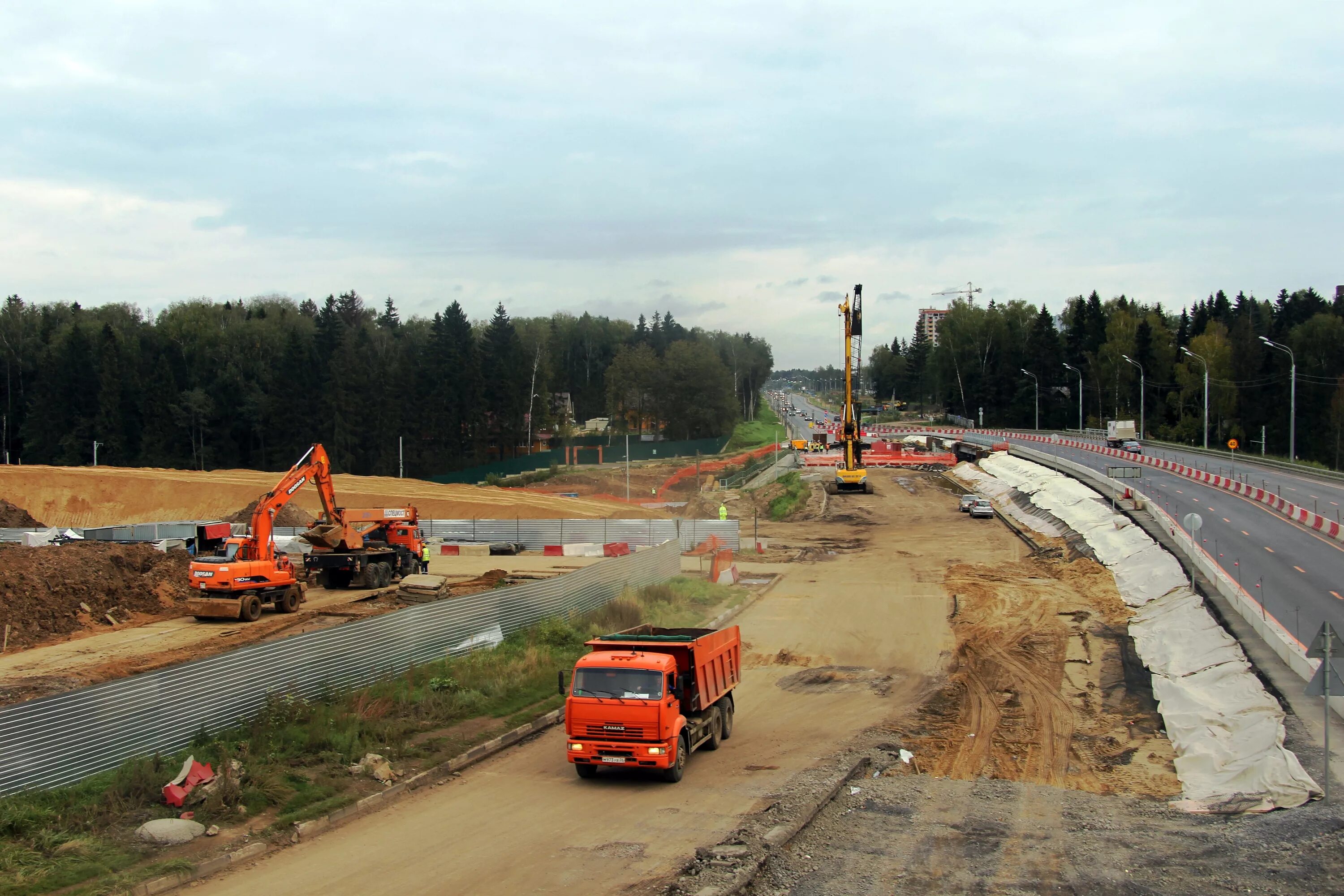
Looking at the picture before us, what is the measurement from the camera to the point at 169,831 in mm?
14609

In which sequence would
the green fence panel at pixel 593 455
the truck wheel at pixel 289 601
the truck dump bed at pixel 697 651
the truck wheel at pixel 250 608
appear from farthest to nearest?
the green fence panel at pixel 593 455 → the truck wheel at pixel 289 601 → the truck wheel at pixel 250 608 → the truck dump bed at pixel 697 651

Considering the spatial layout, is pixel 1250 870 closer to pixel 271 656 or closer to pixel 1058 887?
pixel 1058 887

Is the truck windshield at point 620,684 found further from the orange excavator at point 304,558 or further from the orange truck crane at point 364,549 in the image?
the orange truck crane at point 364,549

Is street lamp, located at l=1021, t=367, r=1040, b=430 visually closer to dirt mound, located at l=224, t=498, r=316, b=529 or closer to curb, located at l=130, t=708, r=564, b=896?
dirt mound, located at l=224, t=498, r=316, b=529

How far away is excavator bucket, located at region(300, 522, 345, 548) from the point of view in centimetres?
4103

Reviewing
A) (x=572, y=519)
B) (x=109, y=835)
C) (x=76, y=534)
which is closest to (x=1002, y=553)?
(x=572, y=519)

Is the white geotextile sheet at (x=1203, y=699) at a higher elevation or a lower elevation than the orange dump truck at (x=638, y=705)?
lower

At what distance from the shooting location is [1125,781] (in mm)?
18469

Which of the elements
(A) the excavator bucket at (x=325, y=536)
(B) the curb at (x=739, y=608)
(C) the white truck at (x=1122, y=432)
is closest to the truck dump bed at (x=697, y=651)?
(B) the curb at (x=739, y=608)

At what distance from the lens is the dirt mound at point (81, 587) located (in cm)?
3397

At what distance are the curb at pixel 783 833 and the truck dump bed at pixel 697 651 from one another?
2.94 metres

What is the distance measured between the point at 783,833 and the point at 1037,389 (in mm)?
127904

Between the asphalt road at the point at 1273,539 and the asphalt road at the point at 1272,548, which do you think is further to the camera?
the asphalt road at the point at 1273,539

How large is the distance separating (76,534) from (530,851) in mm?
52592
